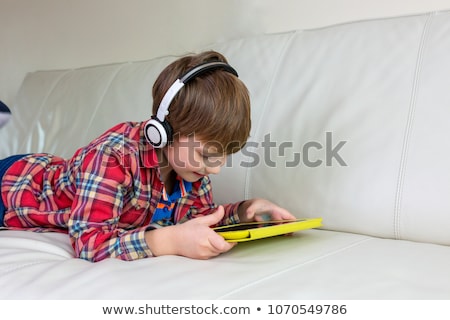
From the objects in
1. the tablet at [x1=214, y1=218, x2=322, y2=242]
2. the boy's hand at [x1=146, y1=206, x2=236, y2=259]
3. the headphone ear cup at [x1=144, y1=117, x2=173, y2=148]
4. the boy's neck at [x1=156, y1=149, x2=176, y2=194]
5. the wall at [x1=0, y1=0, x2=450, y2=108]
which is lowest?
the boy's hand at [x1=146, y1=206, x2=236, y2=259]

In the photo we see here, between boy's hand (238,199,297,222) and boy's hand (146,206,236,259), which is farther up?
boy's hand (238,199,297,222)

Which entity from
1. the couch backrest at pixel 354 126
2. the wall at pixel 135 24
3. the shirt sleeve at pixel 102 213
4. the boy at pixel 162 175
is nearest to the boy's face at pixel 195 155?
the boy at pixel 162 175

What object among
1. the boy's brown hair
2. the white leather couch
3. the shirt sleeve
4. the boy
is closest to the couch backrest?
the white leather couch

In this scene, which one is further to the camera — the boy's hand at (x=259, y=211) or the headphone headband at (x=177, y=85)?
the boy's hand at (x=259, y=211)

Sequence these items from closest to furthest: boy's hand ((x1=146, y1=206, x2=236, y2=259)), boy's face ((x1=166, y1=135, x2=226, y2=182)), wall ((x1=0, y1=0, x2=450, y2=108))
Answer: boy's hand ((x1=146, y1=206, x2=236, y2=259))
boy's face ((x1=166, y1=135, x2=226, y2=182))
wall ((x1=0, y1=0, x2=450, y2=108))

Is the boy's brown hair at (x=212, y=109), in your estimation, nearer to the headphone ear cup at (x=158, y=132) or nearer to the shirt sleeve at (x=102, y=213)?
the headphone ear cup at (x=158, y=132)

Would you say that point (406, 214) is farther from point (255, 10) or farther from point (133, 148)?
point (255, 10)

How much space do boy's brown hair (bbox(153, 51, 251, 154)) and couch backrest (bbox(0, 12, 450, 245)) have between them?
246mm

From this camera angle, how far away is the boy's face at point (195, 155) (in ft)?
3.13

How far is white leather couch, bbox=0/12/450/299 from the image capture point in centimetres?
71

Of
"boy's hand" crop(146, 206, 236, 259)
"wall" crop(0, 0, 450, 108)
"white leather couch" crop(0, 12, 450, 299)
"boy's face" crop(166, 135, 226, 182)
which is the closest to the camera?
"white leather couch" crop(0, 12, 450, 299)

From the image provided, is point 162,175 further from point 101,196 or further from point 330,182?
point 330,182

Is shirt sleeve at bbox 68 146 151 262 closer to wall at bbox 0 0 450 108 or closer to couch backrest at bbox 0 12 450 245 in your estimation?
couch backrest at bbox 0 12 450 245
